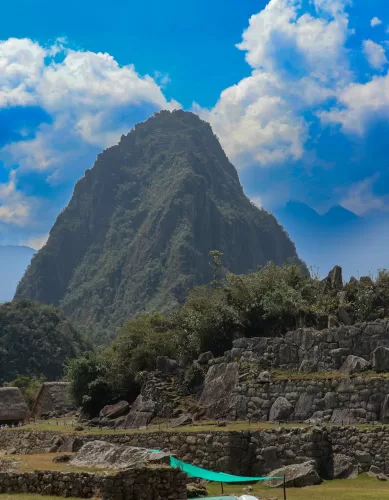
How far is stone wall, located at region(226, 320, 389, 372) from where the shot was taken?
29.6 metres

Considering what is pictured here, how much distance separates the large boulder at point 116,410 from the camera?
33.9 meters

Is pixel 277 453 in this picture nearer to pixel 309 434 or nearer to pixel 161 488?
pixel 309 434

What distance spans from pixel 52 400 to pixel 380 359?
25.4 meters

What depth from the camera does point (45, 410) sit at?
46406mm

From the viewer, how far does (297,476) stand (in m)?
20.6

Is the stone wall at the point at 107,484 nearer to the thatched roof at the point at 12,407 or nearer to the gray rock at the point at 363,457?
the gray rock at the point at 363,457

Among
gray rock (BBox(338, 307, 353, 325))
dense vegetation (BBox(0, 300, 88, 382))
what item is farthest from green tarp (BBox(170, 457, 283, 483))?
dense vegetation (BBox(0, 300, 88, 382))

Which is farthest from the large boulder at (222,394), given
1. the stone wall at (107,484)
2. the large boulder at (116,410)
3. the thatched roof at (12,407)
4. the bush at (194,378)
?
the thatched roof at (12,407)

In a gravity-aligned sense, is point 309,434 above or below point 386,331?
below

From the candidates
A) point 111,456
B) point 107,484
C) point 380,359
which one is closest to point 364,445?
point 380,359

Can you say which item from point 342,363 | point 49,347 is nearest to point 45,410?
point 342,363

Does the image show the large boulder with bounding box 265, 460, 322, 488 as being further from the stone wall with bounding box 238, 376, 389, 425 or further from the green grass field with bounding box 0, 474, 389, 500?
the stone wall with bounding box 238, 376, 389, 425

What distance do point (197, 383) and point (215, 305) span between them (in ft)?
16.6

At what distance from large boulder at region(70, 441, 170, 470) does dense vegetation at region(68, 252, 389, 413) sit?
42.3 ft
